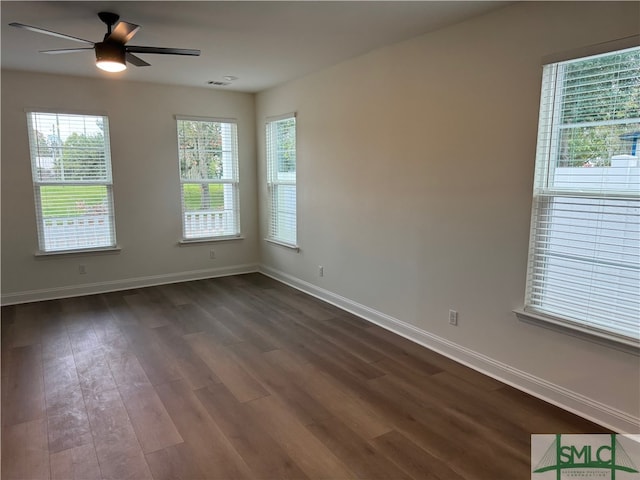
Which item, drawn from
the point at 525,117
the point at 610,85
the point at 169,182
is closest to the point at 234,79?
the point at 169,182

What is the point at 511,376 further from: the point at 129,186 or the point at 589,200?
the point at 129,186

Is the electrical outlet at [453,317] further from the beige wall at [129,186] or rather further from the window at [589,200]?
the beige wall at [129,186]

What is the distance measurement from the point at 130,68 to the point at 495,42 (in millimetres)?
3579

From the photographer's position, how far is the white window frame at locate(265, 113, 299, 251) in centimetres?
539

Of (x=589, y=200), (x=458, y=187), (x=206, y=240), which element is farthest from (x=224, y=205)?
(x=589, y=200)

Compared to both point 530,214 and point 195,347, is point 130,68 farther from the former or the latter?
point 530,214

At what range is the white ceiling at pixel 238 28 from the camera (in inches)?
109

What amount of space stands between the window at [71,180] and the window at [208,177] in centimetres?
94

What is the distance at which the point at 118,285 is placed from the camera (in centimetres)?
537

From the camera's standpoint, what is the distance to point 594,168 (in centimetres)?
247

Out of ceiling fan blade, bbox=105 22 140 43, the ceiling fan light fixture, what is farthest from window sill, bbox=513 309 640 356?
the ceiling fan light fixture

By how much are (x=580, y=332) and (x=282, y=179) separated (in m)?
3.95

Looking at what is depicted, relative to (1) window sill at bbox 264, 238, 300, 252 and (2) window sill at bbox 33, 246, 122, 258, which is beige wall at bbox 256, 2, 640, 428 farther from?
(2) window sill at bbox 33, 246, 122, 258

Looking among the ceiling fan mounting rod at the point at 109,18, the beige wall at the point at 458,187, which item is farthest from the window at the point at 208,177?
the ceiling fan mounting rod at the point at 109,18
